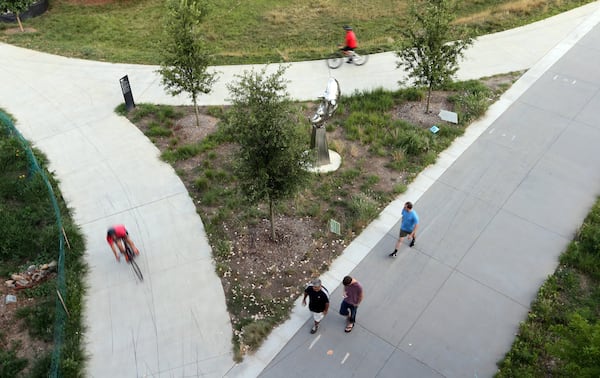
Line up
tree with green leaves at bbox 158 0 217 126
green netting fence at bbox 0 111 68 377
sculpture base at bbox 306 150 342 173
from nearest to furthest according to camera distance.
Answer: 1. green netting fence at bbox 0 111 68 377
2. sculpture base at bbox 306 150 342 173
3. tree with green leaves at bbox 158 0 217 126

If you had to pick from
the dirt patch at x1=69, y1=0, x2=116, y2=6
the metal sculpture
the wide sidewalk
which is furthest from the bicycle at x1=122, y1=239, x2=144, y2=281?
the dirt patch at x1=69, y1=0, x2=116, y2=6

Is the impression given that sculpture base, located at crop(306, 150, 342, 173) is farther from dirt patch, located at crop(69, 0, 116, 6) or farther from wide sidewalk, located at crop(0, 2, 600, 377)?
dirt patch, located at crop(69, 0, 116, 6)

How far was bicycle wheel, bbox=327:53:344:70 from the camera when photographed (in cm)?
1570

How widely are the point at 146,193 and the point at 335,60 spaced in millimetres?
7918

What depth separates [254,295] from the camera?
8727mm

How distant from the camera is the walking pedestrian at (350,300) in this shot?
297 inches

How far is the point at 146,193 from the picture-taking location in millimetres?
11016

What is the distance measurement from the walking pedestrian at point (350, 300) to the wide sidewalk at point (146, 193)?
295 millimetres

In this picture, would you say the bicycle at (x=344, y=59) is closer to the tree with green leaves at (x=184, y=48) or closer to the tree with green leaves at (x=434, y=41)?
the tree with green leaves at (x=434, y=41)

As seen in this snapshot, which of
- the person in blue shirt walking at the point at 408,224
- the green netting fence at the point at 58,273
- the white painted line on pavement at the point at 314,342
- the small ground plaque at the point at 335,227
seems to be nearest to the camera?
the green netting fence at the point at 58,273

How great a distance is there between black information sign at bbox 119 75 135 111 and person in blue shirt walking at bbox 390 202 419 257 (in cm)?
843

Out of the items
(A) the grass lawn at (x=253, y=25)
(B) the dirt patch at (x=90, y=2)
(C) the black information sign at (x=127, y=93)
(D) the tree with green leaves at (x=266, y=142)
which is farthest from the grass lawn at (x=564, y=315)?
(B) the dirt patch at (x=90, y=2)

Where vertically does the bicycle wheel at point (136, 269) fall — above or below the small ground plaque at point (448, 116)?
below

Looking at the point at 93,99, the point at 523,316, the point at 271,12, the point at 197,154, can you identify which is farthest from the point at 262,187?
the point at 271,12
